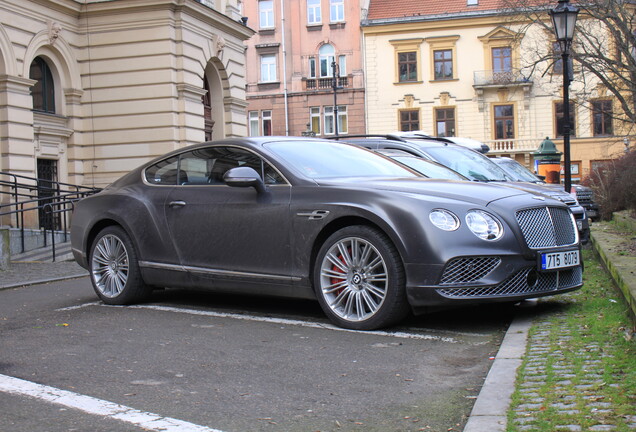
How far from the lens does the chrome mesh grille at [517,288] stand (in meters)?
5.94

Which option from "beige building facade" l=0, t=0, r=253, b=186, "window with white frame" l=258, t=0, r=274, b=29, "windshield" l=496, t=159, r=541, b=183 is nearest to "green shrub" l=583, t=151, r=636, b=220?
"windshield" l=496, t=159, r=541, b=183

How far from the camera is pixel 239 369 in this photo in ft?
16.5

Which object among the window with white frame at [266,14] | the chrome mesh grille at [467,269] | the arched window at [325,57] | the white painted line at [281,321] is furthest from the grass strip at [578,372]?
the window with white frame at [266,14]

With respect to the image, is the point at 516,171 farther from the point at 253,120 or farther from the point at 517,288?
the point at 253,120

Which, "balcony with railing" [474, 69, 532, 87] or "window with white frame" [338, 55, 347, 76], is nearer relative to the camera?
"balcony with railing" [474, 69, 532, 87]

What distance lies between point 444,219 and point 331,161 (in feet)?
4.96

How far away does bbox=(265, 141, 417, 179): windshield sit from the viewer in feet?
22.8

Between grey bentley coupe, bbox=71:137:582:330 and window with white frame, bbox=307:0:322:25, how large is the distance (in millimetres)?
49144

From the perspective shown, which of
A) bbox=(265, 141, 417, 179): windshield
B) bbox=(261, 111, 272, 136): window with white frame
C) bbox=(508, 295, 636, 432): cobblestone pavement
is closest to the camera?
bbox=(508, 295, 636, 432): cobblestone pavement

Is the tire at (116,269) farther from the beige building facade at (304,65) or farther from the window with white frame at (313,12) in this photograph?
the window with white frame at (313,12)

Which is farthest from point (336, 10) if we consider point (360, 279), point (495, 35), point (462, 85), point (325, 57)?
point (360, 279)

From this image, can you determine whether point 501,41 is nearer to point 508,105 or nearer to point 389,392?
point 508,105

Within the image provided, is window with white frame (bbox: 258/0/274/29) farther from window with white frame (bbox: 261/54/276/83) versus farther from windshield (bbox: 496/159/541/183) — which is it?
windshield (bbox: 496/159/541/183)

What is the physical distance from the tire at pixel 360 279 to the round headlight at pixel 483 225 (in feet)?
1.92
